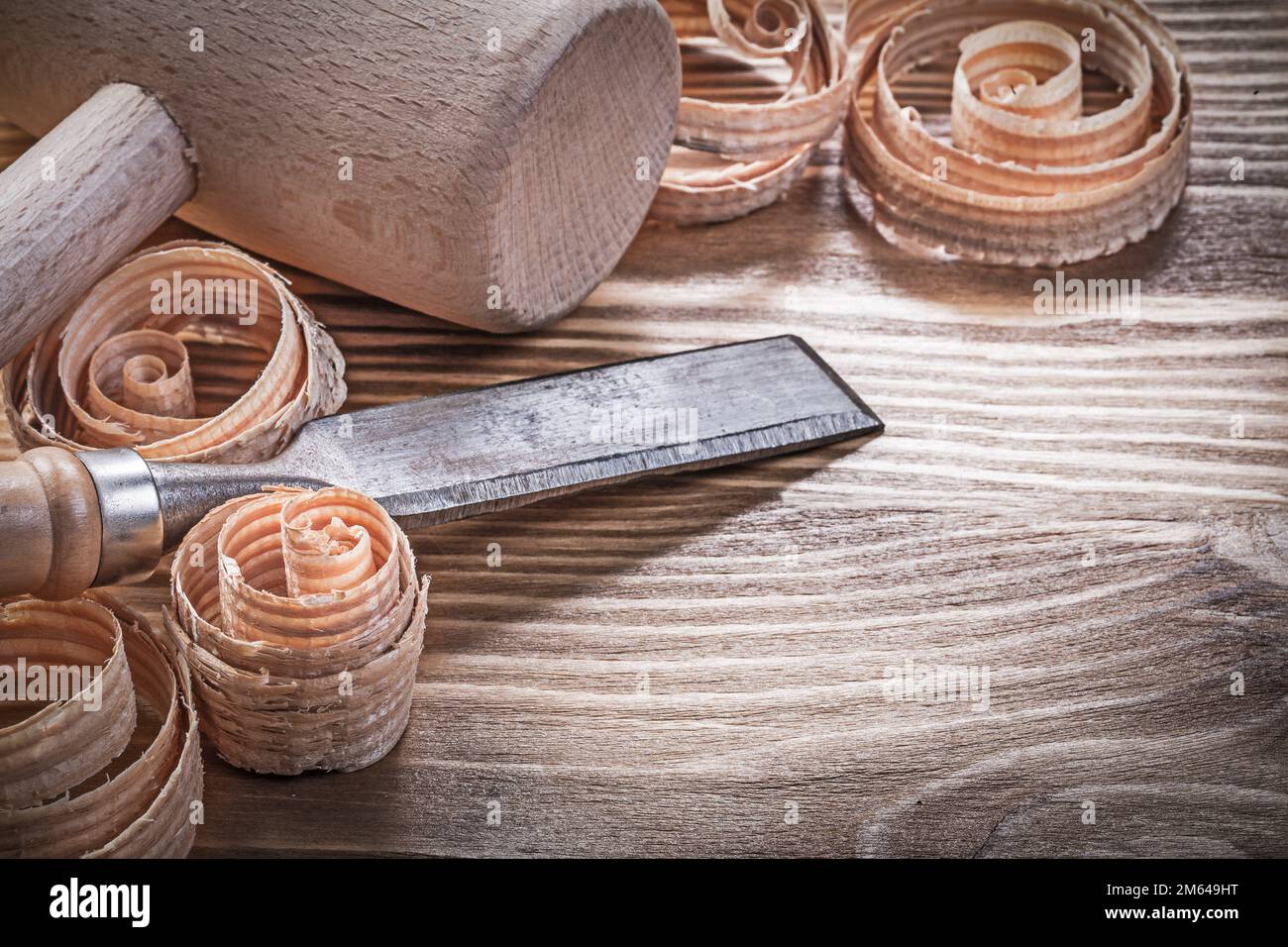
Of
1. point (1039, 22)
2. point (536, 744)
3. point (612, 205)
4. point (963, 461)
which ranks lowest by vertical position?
point (536, 744)

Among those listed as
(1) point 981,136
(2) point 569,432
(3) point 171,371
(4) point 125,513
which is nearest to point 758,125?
(1) point 981,136

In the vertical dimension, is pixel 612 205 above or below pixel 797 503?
above

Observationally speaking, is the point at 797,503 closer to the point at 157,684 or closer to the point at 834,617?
the point at 834,617

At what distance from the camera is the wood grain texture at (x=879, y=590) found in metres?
0.93

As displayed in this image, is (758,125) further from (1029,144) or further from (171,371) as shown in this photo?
(171,371)

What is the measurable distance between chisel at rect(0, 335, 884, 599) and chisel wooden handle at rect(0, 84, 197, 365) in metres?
0.18

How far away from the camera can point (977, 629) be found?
3.40 feet

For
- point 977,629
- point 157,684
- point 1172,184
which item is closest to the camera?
point 157,684

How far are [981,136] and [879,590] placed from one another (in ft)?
1.62

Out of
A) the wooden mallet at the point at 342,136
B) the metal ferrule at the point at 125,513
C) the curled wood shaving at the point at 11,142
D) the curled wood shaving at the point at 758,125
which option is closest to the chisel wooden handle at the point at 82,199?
the wooden mallet at the point at 342,136

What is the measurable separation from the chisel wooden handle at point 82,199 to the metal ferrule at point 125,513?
0.18m

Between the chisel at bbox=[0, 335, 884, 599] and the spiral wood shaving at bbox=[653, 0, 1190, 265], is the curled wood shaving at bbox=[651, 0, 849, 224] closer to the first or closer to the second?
the spiral wood shaving at bbox=[653, 0, 1190, 265]

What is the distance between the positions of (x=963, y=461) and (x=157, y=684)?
2.09ft

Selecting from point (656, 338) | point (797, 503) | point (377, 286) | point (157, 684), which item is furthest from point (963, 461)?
point (157, 684)
